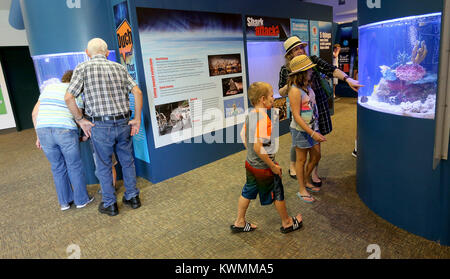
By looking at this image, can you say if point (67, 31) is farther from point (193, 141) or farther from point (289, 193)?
point (289, 193)

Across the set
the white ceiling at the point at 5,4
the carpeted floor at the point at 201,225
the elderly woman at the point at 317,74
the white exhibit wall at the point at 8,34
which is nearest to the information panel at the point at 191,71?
the carpeted floor at the point at 201,225

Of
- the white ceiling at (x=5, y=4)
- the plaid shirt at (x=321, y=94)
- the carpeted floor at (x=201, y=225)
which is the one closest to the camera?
the carpeted floor at (x=201, y=225)

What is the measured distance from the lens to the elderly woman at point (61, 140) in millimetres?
3006

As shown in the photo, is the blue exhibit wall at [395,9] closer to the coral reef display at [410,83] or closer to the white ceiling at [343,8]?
the coral reef display at [410,83]

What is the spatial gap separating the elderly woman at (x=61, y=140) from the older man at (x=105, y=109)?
10.5 inches

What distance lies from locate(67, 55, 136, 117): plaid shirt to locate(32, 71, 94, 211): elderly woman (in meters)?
0.37

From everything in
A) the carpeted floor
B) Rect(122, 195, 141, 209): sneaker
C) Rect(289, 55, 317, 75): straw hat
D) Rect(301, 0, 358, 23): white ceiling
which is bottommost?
the carpeted floor

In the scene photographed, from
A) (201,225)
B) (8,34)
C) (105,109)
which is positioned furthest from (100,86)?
Answer: (8,34)

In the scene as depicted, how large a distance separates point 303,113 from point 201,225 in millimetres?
1429

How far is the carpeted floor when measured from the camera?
2.31 meters

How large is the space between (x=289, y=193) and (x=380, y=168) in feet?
3.33

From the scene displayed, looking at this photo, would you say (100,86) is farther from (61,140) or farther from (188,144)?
(188,144)

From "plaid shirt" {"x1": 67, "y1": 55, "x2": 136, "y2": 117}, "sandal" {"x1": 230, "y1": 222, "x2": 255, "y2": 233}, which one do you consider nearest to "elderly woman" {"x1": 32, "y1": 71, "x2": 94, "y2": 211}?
"plaid shirt" {"x1": 67, "y1": 55, "x2": 136, "y2": 117}

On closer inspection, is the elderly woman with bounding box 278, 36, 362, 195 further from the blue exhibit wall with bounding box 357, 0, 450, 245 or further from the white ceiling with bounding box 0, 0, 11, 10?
the white ceiling with bounding box 0, 0, 11, 10
